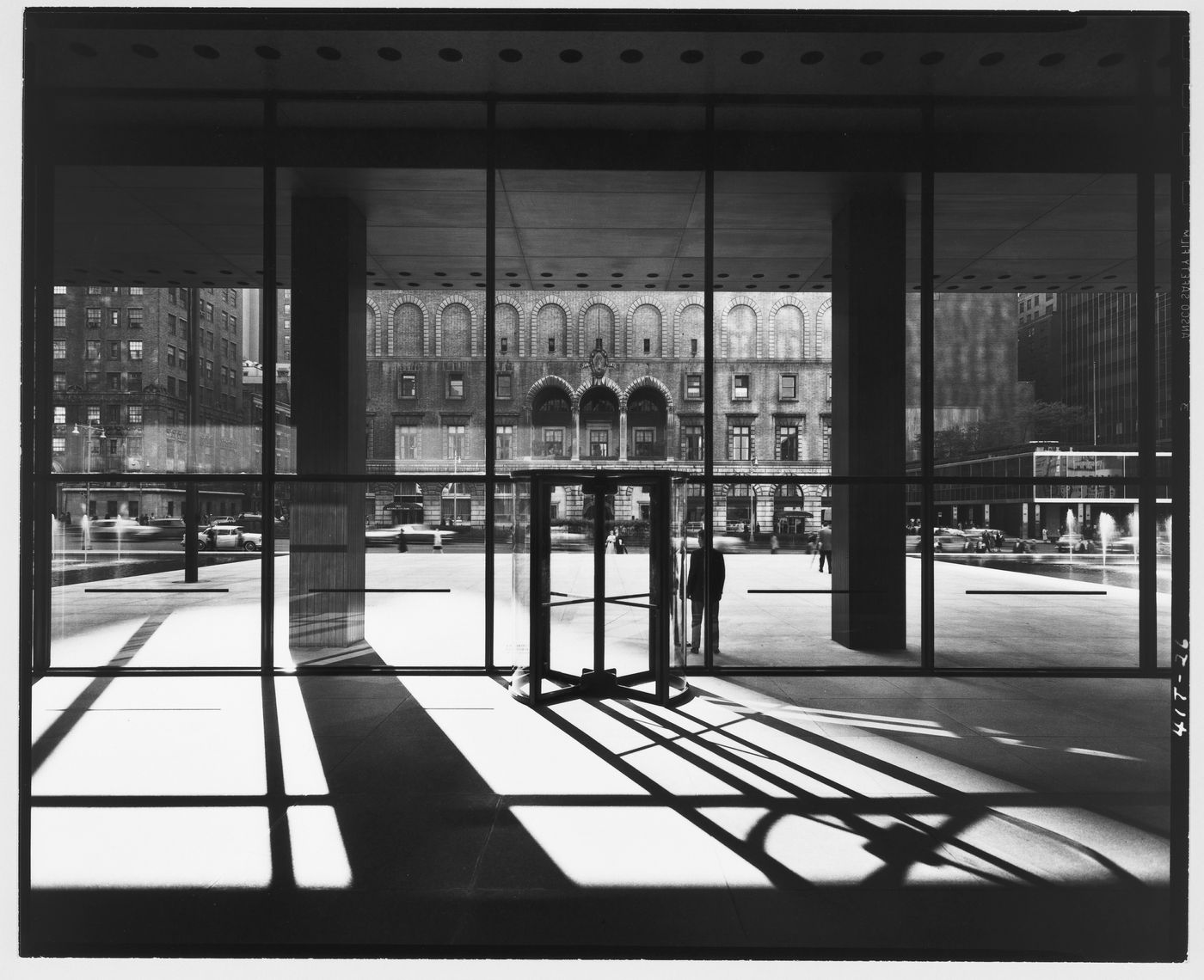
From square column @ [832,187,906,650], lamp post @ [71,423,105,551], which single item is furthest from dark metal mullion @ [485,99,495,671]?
lamp post @ [71,423,105,551]

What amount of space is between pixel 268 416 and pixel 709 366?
205 inches

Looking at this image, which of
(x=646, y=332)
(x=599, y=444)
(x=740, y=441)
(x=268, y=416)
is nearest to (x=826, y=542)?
(x=740, y=441)

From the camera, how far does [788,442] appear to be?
8258 mm

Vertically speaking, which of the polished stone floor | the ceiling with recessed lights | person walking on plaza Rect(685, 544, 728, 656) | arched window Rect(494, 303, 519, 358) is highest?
the ceiling with recessed lights

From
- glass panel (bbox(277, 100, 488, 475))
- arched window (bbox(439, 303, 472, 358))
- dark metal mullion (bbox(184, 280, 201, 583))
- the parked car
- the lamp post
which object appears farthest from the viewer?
the parked car

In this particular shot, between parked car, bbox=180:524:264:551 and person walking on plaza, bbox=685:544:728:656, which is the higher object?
parked car, bbox=180:524:264:551

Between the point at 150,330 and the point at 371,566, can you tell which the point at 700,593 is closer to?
the point at 371,566

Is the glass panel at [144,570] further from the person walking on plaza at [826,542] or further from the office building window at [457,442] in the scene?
the person walking on plaza at [826,542]

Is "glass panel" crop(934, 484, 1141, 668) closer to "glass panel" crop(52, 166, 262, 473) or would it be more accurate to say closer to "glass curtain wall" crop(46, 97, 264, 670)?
"glass curtain wall" crop(46, 97, 264, 670)

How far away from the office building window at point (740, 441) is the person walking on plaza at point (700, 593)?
1.16 meters

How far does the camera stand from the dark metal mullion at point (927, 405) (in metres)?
7.64

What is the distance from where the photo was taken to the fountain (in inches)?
333

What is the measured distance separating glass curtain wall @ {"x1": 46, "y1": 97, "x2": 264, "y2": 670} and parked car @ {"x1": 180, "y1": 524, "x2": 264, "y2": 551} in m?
0.08

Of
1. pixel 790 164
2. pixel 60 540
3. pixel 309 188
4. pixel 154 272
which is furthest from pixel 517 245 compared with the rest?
pixel 60 540
